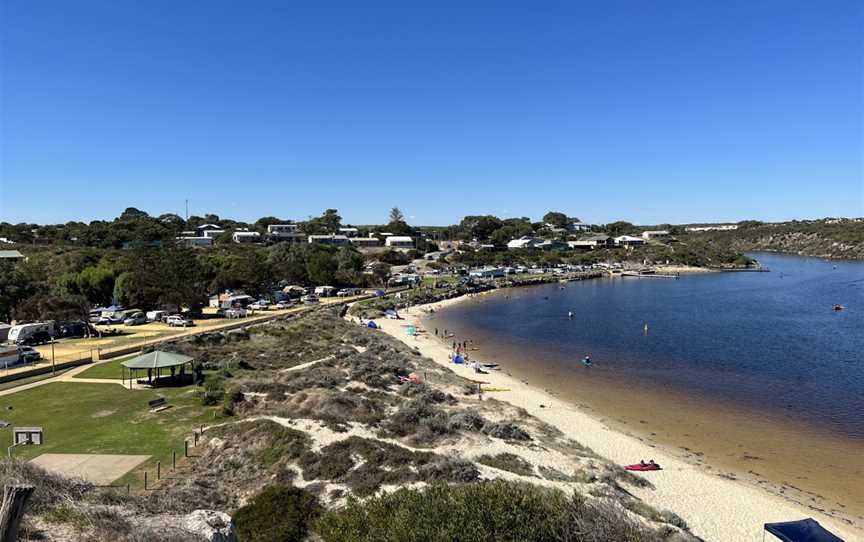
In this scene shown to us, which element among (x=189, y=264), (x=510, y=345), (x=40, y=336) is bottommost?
(x=510, y=345)

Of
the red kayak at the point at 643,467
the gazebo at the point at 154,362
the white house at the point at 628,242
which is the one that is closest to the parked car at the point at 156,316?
the gazebo at the point at 154,362

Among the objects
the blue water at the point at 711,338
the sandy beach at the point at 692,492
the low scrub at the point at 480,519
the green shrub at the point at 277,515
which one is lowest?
the blue water at the point at 711,338

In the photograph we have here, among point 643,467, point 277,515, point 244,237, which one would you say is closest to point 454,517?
point 277,515

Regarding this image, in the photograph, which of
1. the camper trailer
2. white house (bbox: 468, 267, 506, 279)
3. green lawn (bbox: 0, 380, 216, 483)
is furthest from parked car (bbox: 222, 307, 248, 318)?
white house (bbox: 468, 267, 506, 279)

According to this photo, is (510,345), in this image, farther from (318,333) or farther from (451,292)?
(451,292)

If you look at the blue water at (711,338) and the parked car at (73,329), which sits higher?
the parked car at (73,329)

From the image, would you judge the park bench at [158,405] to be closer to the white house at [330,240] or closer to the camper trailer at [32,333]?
the camper trailer at [32,333]

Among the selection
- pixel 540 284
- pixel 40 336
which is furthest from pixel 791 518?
pixel 540 284
